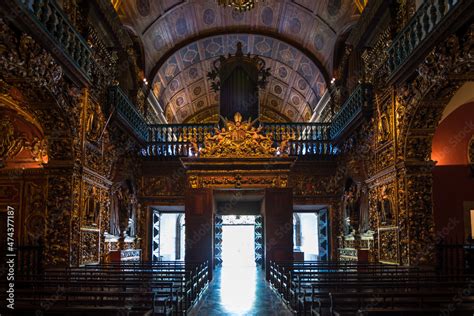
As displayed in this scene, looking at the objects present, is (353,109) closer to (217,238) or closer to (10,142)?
(217,238)

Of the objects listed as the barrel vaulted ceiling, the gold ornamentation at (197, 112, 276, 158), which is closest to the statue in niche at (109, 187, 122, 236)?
the gold ornamentation at (197, 112, 276, 158)

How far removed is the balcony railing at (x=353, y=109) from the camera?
1330 cm

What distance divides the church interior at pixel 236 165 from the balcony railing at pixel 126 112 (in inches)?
3.0

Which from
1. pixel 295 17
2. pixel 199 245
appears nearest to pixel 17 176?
pixel 199 245

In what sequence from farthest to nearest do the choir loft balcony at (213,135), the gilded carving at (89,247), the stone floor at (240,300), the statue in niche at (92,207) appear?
the choir loft balcony at (213,135) < the statue in niche at (92,207) < the gilded carving at (89,247) < the stone floor at (240,300)

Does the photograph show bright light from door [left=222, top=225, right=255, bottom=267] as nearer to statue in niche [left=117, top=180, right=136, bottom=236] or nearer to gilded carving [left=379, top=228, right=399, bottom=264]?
statue in niche [left=117, top=180, right=136, bottom=236]

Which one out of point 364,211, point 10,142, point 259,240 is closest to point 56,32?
point 10,142

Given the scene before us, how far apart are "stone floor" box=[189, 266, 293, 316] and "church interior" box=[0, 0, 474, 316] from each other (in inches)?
3.0

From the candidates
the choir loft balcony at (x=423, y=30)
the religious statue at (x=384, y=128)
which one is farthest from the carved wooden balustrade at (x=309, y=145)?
the choir loft balcony at (x=423, y=30)

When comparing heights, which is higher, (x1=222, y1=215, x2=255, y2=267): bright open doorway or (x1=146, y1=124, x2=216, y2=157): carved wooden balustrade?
(x1=146, y1=124, x2=216, y2=157): carved wooden balustrade

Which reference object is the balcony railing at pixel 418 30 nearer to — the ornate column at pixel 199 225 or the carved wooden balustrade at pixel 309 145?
the ornate column at pixel 199 225

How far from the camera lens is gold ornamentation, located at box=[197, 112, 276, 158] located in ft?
49.9

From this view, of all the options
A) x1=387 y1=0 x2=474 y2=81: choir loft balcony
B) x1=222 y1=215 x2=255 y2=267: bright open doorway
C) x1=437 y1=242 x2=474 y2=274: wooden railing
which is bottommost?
x1=222 y1=215 x2=255 y2=267: bright open doorway

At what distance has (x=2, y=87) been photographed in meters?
10.7
